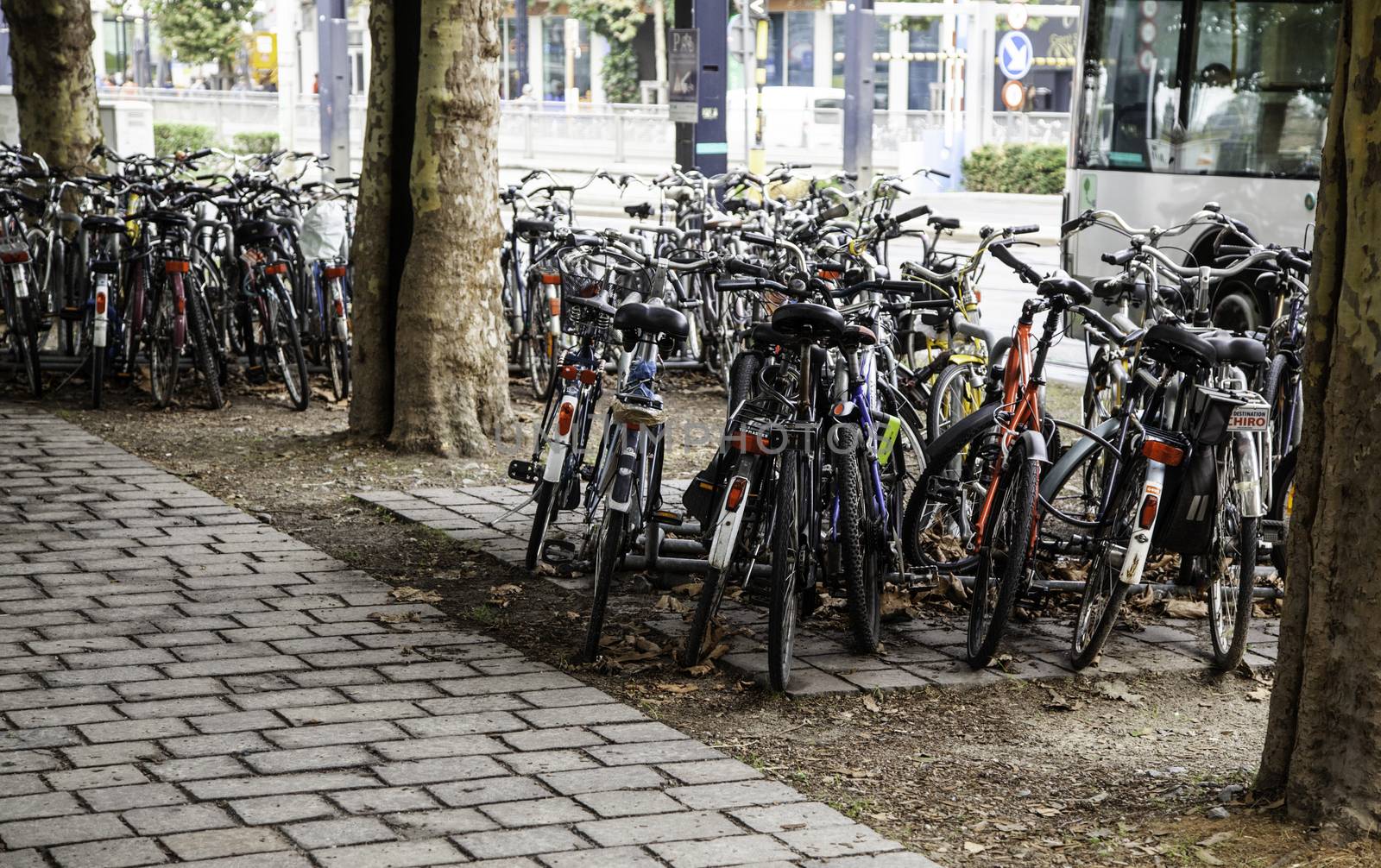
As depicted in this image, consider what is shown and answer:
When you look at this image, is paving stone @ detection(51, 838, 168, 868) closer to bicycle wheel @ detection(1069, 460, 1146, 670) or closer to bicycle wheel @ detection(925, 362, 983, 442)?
bicycle wheel @ detection(1069, 460, 1146, 670)

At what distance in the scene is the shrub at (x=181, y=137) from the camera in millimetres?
38134

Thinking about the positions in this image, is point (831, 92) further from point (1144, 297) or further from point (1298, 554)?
point (1298, 554)

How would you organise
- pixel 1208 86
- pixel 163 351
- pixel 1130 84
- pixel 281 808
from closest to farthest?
pixel 281 808 < pixel 163 351 < pixel 1208 86 < pixel 1130 84

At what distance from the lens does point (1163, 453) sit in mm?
5086

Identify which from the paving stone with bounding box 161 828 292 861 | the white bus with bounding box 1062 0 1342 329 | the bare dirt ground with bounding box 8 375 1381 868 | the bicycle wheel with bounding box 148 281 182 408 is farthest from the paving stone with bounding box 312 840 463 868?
the white bus with bounding box 1062 0 1342 329

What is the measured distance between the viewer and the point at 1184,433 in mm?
5262

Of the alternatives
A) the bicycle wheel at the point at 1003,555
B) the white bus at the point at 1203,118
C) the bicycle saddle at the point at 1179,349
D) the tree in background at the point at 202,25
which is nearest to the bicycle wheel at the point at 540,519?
the bicycle wheel at the point at 1003,555

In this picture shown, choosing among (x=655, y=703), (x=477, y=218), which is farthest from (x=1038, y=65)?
(x=655, y=703)

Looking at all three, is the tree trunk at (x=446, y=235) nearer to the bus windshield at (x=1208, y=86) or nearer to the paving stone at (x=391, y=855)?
the paving stone at (x=391, y=855)

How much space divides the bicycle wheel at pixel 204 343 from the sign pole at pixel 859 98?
41.9 feet

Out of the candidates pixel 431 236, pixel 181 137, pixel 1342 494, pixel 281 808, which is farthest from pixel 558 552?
pixel 181 137

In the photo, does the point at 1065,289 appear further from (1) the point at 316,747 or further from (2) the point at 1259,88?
(2) the point at 1259,88

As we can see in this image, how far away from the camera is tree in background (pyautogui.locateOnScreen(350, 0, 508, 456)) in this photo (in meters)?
8.60

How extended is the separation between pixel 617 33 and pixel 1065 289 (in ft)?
169
